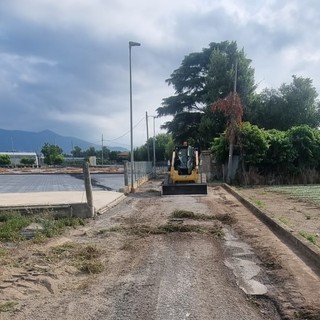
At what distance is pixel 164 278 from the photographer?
6.05 metres

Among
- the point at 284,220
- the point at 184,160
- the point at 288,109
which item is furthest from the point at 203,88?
the point at 284,220

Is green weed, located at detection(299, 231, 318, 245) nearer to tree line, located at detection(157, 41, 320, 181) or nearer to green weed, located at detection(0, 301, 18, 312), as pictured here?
green weed, located at detection(0, 301, 18, 312)

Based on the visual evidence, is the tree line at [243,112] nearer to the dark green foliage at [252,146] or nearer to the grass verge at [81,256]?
the dark green foliage at [252,146]

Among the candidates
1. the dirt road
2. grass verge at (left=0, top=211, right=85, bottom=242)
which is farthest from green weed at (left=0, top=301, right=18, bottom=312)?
grass verge at (left=0, top=211, right=85, bottom=242)

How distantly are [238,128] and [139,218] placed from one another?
55.6ft

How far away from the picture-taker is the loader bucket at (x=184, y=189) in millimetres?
19969

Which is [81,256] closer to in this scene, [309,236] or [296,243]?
[296,243]

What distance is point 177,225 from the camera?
1034 cm

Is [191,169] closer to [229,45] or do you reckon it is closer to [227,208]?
[227,208]

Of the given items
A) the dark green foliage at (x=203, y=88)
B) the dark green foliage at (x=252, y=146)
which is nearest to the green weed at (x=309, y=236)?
the dark green foliage at (x=252, y=146)

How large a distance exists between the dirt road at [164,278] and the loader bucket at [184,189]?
9.77 metres

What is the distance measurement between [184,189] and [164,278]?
46.8 ft

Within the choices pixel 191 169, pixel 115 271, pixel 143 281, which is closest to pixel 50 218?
pixel 115 271

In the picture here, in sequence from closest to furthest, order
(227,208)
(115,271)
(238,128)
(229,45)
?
(115,271) → (227,208) → (238,128) → (229,45)
